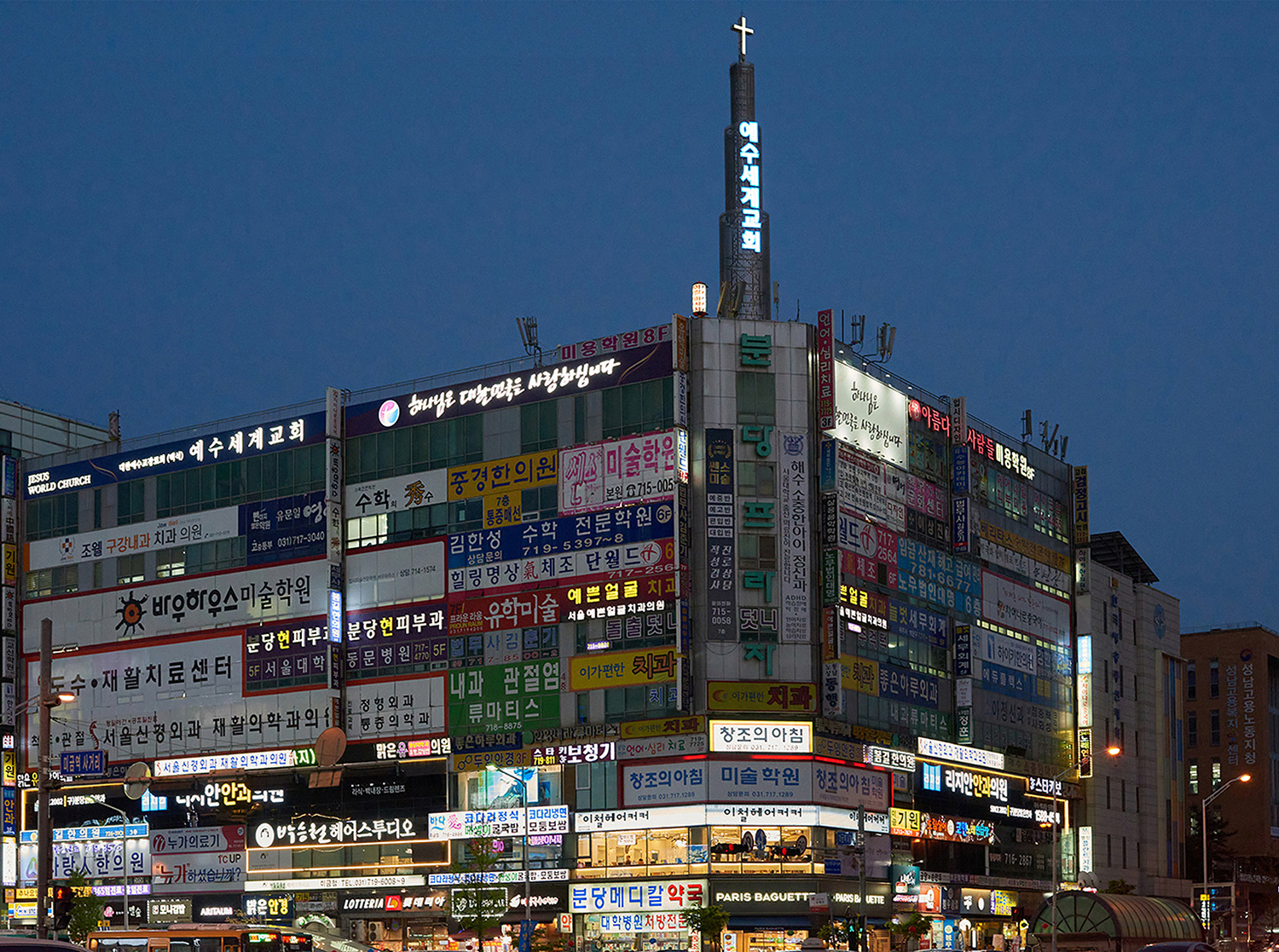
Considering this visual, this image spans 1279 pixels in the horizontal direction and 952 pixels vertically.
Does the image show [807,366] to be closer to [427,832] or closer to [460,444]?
[460,444]

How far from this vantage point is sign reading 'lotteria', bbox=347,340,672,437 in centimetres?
9544

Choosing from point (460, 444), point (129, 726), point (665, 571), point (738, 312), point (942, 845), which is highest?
point (738, 312)

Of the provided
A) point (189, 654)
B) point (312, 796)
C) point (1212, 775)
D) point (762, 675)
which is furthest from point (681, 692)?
point (1212, 775)

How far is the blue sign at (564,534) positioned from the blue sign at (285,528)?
9.82 metres

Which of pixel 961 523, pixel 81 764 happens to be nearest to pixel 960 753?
pixel 961 523

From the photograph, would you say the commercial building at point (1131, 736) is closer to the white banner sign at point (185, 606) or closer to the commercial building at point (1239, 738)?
the commercial building at point (1239, 738)

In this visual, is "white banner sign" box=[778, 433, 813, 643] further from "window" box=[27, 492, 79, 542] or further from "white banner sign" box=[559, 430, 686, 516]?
"window" box=[27, 492, 79, 542]

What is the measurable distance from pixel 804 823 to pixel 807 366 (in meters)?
25.7

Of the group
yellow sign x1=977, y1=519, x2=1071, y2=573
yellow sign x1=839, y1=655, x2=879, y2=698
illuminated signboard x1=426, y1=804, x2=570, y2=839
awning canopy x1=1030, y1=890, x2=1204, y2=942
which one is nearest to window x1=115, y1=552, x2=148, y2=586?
illuminated signboard x1=426, y1=804, x2=570, y2=839

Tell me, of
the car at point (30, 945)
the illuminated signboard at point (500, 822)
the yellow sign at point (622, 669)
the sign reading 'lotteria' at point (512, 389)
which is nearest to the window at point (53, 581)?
the sign reading 'lotteria' at point (512, 389)

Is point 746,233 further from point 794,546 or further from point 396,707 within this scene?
point 396,707

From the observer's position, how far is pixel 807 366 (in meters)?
97.0

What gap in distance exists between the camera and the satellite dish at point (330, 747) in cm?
9881

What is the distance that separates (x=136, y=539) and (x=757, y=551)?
43112mm
